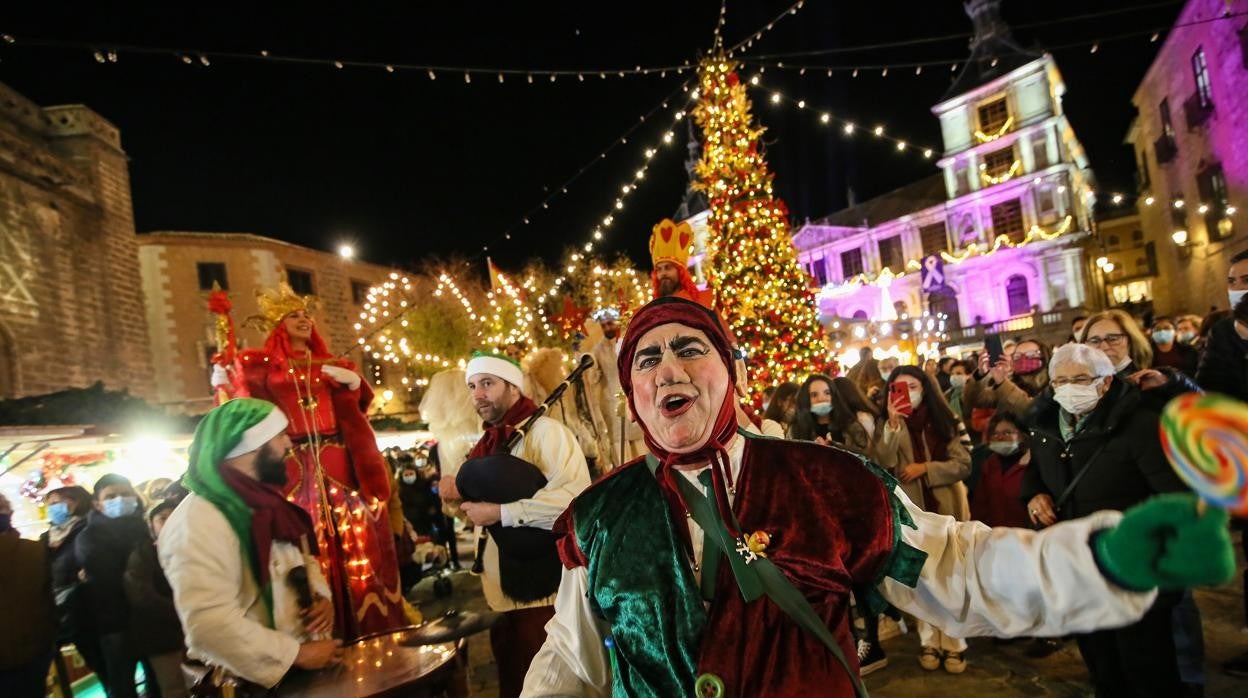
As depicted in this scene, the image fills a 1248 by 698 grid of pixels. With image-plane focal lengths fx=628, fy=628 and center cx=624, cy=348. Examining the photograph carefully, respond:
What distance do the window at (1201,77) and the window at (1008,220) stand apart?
1576 centimetres

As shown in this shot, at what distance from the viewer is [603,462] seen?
621 centimetres

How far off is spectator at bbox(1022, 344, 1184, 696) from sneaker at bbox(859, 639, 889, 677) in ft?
4.09

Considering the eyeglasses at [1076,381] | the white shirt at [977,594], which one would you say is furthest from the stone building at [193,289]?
the white shirt at [977,594]

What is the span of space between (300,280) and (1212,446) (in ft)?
98.9

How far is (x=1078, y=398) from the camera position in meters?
3.56

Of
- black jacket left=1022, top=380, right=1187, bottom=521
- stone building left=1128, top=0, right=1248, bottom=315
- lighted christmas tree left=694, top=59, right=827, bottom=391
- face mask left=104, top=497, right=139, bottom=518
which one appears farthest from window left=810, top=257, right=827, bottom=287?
face mask left=104, top=497, right=139, bottom=518

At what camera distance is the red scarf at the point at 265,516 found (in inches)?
116

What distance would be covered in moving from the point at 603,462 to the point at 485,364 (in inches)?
95.7

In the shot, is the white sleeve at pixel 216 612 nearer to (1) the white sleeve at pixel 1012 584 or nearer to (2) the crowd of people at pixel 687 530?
(2) the crowd of people at pixel 687 530

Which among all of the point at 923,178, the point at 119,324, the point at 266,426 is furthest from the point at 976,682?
the point at 923,178

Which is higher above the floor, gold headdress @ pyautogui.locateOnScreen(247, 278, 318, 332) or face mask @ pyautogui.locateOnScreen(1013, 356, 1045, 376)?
gold headdress @ pyautogui.locateOnScreen(247, 278, 318, 332)

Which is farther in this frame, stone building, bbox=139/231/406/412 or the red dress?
stone building, bbox=139/231/406/412

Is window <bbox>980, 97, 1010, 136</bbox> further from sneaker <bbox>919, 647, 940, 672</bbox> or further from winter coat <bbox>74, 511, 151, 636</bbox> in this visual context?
winter coat <bbox>74, 511, 151, 636</bbox>

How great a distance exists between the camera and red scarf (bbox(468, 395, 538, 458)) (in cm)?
386
